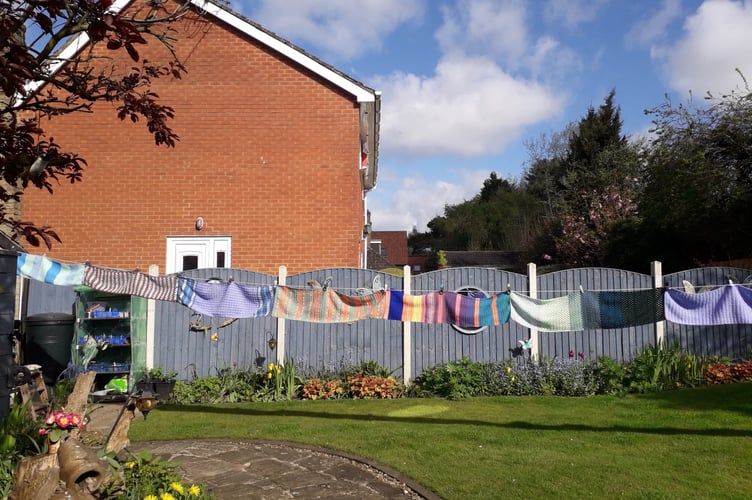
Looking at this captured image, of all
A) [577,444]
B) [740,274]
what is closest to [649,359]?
[740,274]

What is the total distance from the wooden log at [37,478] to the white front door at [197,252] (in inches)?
377

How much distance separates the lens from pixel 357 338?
37.5 feet

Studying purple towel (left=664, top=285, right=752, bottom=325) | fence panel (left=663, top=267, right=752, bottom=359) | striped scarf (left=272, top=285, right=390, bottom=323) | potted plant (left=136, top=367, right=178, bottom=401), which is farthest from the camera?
fence panel (left=663, top=267, right=752, bottom=359)

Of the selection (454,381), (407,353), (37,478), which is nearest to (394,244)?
(407,353)

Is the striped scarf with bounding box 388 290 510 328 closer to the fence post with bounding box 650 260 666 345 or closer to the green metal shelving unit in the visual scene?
the fence post with bounding box 650 260 666 345

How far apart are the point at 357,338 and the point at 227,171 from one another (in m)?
5.05

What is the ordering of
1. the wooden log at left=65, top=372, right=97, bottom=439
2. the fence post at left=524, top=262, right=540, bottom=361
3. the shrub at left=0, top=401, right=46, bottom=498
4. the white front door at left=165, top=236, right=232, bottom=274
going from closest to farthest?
the shrub at left=0, top=401, right=46, bottom=498, the wooden log at left=65, top=372, right=97, bottom=439, the fence post at left=524, top=262, right=540, bottom=361, the white front door at left=165, top=236, right=232, bottom=274

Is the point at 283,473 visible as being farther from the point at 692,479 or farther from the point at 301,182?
the point at 301,182

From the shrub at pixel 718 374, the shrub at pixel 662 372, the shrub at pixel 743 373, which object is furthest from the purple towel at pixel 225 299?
the shrub at pixel 743 373

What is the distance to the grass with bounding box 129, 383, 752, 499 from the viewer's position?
589 centimetres

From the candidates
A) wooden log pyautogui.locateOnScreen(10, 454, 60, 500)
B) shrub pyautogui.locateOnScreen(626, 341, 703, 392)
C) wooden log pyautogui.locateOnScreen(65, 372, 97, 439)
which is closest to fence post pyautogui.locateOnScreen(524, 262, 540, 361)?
shrub pyautogui.locateOnScreen(626, 341, 703, 392)

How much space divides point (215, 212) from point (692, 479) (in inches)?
416

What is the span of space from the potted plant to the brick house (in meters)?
3.30

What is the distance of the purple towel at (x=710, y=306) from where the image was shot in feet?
27.5
